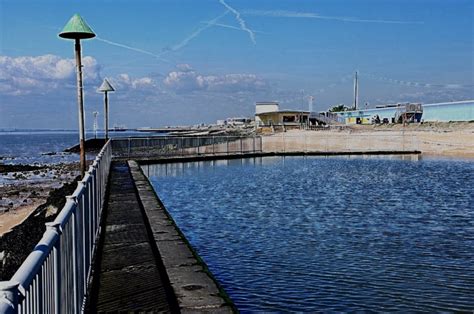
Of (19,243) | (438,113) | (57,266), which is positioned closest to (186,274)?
(57,266)

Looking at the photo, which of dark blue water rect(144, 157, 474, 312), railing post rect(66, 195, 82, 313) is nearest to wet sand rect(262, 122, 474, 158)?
dark blue water rect(144, 157, 474, 312)

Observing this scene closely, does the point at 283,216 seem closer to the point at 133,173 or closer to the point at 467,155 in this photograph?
the point at 133,173

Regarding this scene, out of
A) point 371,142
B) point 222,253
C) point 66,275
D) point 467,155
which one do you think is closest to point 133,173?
point 222,253

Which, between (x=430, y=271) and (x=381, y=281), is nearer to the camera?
(x=381, y=281)

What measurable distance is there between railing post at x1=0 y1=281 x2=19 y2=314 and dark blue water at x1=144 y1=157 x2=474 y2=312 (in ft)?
16.9

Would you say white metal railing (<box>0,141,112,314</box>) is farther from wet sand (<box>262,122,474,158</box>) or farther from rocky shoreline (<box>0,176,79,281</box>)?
wet sand (<box>262,122,474,158</box>)

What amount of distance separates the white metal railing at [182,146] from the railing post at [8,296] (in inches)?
1119

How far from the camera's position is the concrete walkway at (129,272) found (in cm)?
547

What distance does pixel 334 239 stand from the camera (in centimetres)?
1063

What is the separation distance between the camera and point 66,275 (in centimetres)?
398

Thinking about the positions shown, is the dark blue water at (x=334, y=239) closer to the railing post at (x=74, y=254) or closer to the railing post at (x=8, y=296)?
the railing post at (x=74, y=254)

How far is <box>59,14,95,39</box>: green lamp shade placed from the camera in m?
13.6

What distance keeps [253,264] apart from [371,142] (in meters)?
42.8

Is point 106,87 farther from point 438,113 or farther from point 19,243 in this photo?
point 438,113
